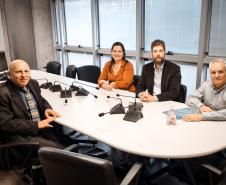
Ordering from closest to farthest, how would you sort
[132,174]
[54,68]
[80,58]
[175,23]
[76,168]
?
[76,168] → [132,174] → [175,23] → [54,68] → [80,58]

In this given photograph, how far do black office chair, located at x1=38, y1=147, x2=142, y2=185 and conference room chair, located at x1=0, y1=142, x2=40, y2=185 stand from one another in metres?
0.61

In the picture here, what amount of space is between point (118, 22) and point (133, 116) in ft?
9.84

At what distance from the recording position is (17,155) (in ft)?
6.20

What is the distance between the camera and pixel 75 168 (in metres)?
1.14

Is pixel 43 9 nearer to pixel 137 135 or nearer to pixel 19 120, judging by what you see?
pixel 19 120

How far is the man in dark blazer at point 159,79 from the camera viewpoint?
265 cm

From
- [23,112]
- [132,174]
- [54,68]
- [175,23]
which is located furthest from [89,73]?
[132,174]

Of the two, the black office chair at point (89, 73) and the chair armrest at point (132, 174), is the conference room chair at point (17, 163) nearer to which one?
the chair armrest at point (132, 174)

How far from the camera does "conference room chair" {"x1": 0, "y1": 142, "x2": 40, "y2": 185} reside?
5.89ft

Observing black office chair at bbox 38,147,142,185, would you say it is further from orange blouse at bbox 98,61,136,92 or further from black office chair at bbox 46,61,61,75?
black office chair at bbox 46,61,61,75

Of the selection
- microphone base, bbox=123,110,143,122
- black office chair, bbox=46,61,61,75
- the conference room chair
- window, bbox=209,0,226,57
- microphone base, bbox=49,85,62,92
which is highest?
window, bbox=209,0,226,57

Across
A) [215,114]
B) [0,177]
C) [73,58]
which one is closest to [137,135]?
[215,114]

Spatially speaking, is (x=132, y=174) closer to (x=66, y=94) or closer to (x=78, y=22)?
(x=66, y=94)

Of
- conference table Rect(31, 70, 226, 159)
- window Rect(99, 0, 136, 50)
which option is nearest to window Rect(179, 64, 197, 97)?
window Rect(99, 0, 136, 50)
